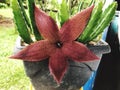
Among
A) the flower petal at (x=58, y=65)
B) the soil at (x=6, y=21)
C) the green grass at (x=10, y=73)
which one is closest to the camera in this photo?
the flower petal at (x=58, y=65)

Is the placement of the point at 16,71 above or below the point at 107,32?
below

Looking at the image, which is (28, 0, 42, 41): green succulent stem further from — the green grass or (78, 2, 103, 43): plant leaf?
the green grass

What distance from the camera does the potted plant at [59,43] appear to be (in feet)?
2.60

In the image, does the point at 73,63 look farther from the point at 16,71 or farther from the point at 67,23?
the point at 16,71

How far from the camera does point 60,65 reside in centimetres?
79

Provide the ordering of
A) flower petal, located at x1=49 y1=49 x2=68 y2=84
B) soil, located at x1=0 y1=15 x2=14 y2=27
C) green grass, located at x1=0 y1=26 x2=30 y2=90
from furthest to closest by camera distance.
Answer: soil, located at x1=0 y1=15 x2=14 y2=27
green grass, located at x1=0 y1=26 x2=30 y2=90
flower petal, located at x1=49 y1=49 x2=68 y2=84

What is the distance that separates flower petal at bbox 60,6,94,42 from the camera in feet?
2.59

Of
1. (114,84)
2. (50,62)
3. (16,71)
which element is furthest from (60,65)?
(16,71)

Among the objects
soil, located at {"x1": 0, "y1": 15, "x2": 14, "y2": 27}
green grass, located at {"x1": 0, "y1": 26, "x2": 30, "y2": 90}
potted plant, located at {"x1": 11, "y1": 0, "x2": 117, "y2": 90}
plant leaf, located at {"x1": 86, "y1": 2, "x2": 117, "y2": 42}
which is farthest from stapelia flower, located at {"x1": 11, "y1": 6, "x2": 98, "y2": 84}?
soil, located at {"x1": 0, "y1": 15, "x2": 14, "y2": 27}

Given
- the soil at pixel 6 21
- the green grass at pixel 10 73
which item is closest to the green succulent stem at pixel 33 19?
the green grass at pixel 10 73

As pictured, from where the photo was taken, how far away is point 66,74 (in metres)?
0.88

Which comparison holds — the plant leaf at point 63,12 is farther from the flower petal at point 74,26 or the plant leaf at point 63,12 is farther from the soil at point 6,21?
the soil at point 6,21

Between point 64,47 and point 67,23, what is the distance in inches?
2.5

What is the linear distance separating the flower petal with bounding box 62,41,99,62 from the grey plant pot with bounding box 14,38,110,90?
8 centimetres
